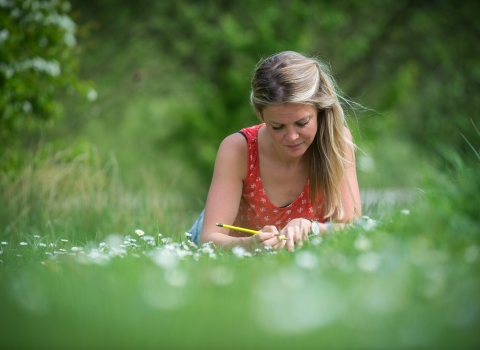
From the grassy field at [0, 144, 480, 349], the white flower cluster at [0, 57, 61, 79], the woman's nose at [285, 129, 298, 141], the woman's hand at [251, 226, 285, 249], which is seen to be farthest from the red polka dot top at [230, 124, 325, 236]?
the white flower cluster at [0, 57, 61, 79]

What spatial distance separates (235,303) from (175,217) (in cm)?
358

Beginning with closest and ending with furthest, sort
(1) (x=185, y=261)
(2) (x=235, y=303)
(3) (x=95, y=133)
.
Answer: (2) (x=235, y=303) < (1) (x=185, y=261) < (3) (x=95, y=133)

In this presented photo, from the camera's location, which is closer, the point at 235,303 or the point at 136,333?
the point at 136,333

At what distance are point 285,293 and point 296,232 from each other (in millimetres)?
1082

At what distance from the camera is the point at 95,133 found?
42.8ft

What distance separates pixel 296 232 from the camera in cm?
300

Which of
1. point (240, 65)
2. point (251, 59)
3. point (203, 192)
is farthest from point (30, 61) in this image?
point (240, 65)

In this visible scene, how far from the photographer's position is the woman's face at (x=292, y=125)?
3.29m

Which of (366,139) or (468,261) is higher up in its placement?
(366,139)

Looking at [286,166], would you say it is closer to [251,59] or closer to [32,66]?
[32,66]

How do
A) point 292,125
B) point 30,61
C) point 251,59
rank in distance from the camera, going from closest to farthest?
point 292,125, point 30,61, point 251,59

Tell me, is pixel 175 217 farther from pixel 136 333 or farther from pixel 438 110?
pixel 438 110

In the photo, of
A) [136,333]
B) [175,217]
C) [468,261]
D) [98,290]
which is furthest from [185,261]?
[175,217]

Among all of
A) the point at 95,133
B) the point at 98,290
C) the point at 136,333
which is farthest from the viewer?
the point at 95,133
